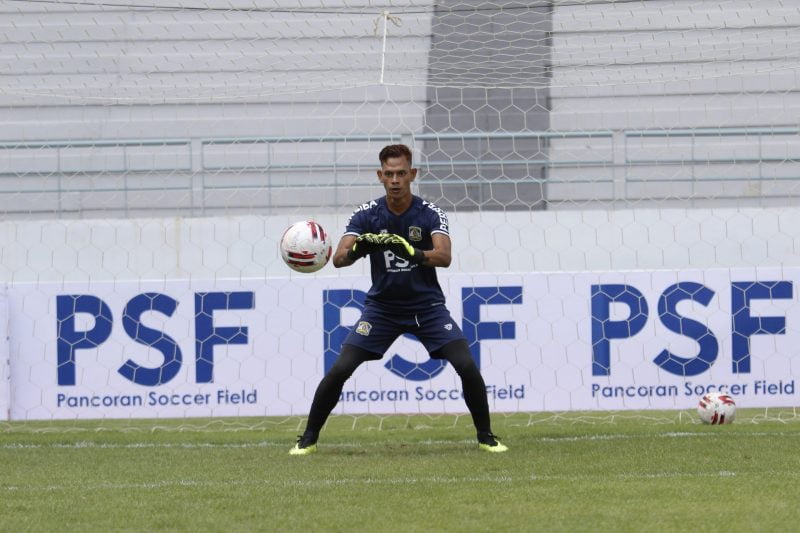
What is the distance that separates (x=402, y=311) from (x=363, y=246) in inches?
22.5

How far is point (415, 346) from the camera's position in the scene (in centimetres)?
935

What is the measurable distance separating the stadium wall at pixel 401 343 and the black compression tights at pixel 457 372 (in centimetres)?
225

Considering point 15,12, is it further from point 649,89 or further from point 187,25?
point 649,89

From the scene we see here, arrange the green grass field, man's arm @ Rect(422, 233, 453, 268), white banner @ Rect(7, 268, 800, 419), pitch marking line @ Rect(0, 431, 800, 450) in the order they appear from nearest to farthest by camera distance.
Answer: the green grass field, man's arm @ Rect(422, 233, 453, 268), pitch marking line @ Rect(0, 431, 800, 450), white banner @ Rect(7, 268, 800, 419)

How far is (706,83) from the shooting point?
1263 cm

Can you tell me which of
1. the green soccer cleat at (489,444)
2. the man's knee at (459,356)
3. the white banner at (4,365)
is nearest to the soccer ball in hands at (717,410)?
the green soccer cleat at (489,444)

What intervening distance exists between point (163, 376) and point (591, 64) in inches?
216

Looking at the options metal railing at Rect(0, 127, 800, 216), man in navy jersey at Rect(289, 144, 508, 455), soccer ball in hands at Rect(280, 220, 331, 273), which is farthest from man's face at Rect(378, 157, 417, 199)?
metal railing at Rect(0, 127, 800, 216)

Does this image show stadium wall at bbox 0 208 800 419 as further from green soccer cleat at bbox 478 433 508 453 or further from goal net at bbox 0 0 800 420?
green soccer cleat at bbox 478 433 508 453

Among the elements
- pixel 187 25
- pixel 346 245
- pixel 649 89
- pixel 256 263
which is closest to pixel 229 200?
pixel 256 263

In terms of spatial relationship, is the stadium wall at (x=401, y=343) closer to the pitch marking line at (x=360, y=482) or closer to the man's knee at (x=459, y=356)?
the man's knee at (x=459, y=356)

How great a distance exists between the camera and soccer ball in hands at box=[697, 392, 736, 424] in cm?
836

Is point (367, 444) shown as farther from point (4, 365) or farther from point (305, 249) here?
point (4, 365)

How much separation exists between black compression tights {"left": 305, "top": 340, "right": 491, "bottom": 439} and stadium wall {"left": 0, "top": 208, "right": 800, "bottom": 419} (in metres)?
2.25
